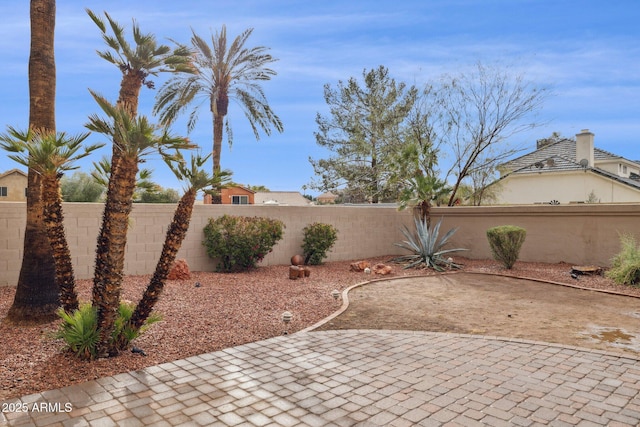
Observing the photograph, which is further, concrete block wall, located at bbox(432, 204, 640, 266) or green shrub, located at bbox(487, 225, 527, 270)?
concrete block wall, located at bbox(432, 204, 640, 266)

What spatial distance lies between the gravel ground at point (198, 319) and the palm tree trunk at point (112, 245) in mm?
495

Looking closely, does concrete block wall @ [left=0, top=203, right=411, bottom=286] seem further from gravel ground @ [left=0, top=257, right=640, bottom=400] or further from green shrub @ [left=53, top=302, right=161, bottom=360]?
green shrub @ [left=53, top=302, right=161, bottom=360]

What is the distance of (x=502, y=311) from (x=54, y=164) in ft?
22.4

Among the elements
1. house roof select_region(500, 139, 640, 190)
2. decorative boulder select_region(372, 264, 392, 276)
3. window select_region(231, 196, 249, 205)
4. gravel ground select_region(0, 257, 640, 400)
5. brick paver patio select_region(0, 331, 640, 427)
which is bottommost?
brick paver patio select_region(0, 331, 640, 427)

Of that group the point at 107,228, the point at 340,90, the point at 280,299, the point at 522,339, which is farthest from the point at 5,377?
the point at 340,90

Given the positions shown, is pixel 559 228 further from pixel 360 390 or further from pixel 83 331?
pixel 83 331

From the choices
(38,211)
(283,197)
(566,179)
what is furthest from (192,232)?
(283,197)

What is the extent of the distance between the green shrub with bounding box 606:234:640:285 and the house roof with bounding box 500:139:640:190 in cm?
1310

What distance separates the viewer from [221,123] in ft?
65.0

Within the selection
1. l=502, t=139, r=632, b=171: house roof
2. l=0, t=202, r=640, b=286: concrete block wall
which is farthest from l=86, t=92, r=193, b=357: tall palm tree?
l=502, t=139, r=632, b=171: house roof

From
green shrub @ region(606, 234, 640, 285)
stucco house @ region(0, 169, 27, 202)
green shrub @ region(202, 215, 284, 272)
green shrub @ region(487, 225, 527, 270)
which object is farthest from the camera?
stucco house @ region(0, 169, 27, 202)

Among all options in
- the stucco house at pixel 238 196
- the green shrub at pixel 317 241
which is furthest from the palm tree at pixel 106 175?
the stucco house at pixel 238 196

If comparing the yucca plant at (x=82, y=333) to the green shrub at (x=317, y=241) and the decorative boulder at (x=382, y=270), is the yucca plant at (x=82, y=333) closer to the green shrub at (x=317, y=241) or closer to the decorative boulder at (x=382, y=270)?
the decorative boulder at (x=382, y=270)

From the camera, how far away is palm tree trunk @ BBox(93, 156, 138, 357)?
4305 mm
